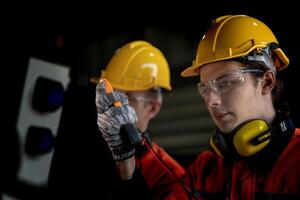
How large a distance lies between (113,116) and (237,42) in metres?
0.62

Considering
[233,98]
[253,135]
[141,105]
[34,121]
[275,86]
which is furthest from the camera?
[34,121]

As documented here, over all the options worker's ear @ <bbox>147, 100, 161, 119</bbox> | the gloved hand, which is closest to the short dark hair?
the gloved hand

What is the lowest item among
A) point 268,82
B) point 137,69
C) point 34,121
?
point 34,121

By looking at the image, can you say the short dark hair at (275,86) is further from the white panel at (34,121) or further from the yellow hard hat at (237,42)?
the white panel at (34,121)

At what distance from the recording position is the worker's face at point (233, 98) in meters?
1.76

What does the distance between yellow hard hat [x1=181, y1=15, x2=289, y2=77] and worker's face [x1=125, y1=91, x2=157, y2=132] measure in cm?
81

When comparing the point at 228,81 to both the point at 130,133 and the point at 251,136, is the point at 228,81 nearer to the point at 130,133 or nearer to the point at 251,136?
the point at 251,136

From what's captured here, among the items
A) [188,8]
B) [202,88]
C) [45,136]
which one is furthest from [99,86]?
[188,8]

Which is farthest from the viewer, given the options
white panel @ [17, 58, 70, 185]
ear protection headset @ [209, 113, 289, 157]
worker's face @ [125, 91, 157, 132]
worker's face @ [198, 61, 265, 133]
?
white panel @ [17, 58, 70, 185]

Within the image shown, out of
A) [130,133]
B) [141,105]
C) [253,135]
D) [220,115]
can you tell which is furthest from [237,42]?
[141,105]

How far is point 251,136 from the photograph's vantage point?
1.64 m

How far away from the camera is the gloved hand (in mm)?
1681

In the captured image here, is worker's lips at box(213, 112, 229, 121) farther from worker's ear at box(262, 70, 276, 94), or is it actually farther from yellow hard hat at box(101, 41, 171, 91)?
yellow hard hat at box(101, 41, 171, 91)

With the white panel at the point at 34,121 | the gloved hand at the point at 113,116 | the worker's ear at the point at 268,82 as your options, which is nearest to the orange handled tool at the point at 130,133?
the gloved hand at the point at 113,116
